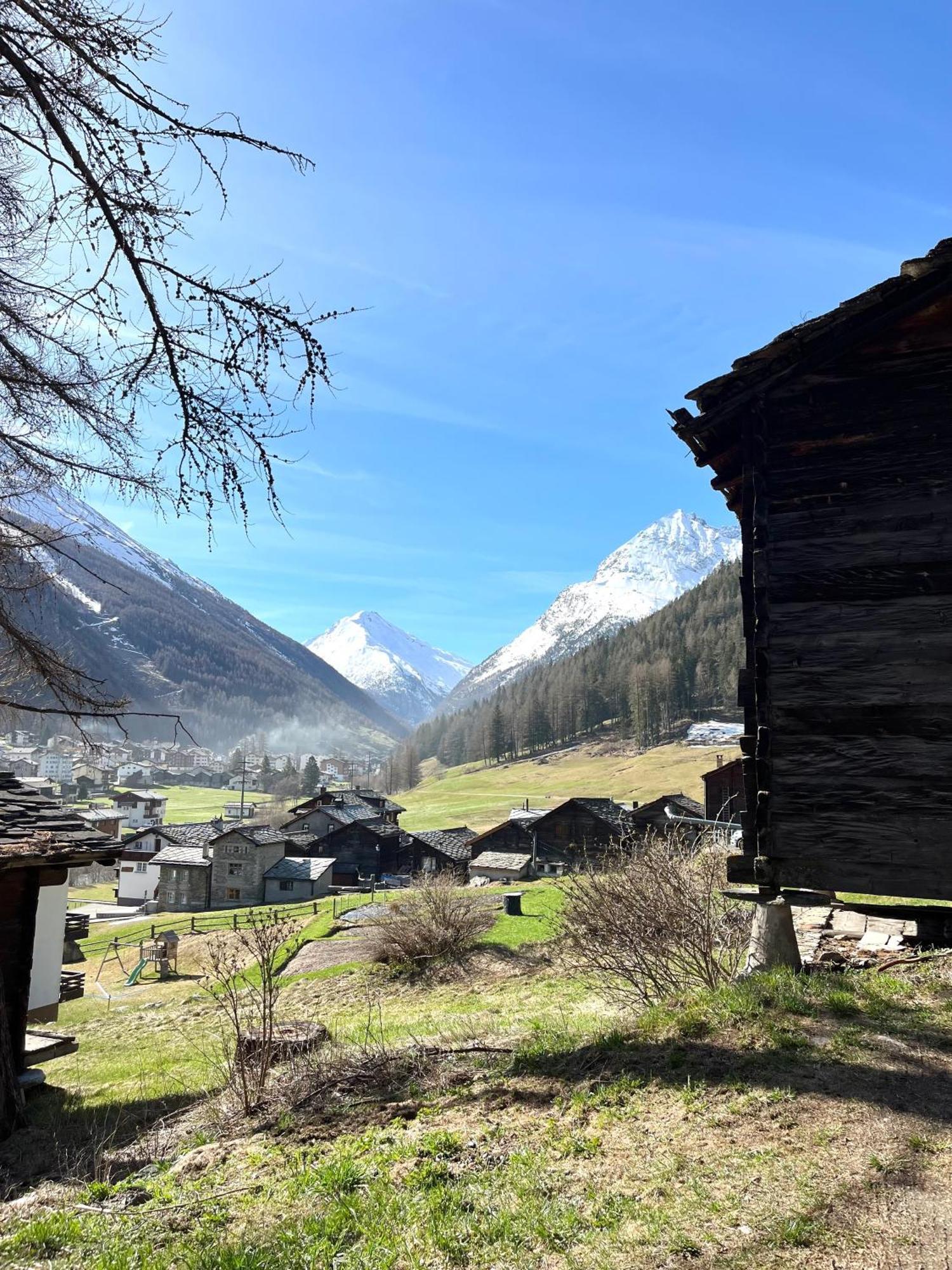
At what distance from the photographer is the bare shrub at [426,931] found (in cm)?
2216

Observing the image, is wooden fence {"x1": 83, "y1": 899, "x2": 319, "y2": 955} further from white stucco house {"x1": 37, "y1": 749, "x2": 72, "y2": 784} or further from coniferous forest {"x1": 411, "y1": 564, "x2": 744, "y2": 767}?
white stucco house {"x1": 37, "y1": 749, "x2": 72, "y2": 784}

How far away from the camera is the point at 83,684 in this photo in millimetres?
6668

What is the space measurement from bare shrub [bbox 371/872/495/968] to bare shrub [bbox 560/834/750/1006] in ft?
39.7

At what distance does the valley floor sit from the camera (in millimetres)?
3867

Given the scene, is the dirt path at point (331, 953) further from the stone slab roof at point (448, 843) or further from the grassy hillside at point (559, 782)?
the grassy hillside at point (559, 782)

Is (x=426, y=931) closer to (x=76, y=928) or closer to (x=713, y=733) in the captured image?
(x=76, y=928)

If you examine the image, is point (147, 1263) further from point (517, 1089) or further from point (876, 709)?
point (876, 709)

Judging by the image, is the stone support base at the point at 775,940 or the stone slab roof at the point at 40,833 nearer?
the stone support base at the point at 775,940

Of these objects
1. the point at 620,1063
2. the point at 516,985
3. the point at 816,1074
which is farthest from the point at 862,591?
the point at 516,985

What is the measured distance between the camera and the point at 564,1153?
4891mm

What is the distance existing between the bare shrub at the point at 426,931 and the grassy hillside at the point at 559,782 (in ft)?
197

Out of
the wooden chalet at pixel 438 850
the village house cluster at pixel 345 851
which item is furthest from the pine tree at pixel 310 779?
the wooden chalet at pixel 438 850

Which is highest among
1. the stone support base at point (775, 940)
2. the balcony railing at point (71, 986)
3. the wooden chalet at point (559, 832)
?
the stone support base at point (775, 940)

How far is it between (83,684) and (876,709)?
21.9 ft
